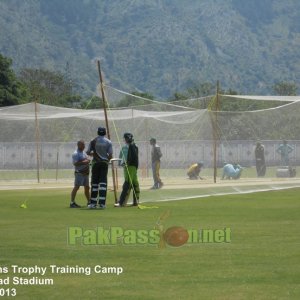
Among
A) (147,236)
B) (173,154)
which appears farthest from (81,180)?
(173,154)

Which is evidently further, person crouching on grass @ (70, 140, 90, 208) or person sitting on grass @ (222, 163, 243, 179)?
person sitting on grass @ (222, 163, 243, 179)

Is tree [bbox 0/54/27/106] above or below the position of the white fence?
above

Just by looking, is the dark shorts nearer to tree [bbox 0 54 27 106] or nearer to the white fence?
the white fence

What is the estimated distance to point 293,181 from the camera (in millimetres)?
32562

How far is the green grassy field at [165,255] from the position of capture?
1170cm

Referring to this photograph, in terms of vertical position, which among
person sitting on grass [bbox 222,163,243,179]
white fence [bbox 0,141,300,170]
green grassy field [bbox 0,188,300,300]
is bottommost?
green grassy field [bbox 0,188,300,300]

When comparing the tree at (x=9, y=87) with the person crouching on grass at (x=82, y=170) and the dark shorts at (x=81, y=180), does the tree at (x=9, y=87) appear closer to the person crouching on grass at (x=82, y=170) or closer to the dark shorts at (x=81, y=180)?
the person crouching on grass at (x=82, y=170)

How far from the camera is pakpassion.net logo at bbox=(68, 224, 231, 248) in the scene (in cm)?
1579

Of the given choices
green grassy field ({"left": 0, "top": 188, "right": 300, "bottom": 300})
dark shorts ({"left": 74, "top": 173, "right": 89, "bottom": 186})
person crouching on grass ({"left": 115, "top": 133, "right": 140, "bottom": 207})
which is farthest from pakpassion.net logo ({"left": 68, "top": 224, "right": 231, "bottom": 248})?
dark shorts ({"left": 74, "top": 173, "right": 89, "bottom": 186})

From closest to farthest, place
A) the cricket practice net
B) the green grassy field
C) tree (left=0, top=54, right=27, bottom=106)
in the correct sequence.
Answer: the green grassy field → the cricket practice net → tree (left=0, top=54, right=27, bottom=106)

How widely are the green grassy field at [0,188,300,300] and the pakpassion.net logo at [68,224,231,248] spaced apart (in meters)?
0.16

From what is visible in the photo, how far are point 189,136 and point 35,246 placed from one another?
22331 millimetres

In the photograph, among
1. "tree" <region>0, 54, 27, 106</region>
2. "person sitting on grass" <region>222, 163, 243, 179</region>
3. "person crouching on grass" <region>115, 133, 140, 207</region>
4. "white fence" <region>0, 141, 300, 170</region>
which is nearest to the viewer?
"person crouching on grass" <region>115, 133, 140, 207</region>

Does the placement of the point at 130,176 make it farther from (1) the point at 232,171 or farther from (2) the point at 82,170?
(1) the point at 232,171
